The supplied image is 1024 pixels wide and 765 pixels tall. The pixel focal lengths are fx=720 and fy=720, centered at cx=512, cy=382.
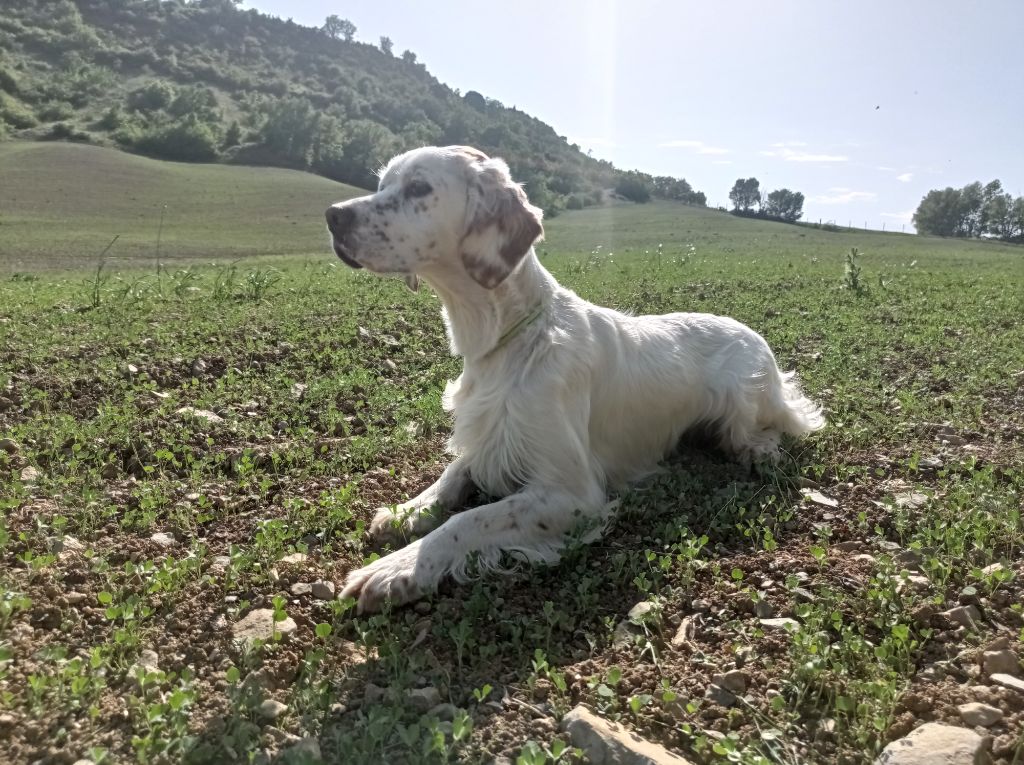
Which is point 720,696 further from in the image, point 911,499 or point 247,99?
point 247,99

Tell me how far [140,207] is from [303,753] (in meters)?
38.4

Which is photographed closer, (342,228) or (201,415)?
(342,228)

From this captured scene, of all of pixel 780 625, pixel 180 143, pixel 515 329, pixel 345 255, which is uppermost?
pixel 180 143

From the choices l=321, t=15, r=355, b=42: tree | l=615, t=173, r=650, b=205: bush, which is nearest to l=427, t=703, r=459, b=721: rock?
l=615, t=173, r=650, b=205: bush

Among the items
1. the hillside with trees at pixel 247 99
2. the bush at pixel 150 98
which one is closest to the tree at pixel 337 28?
the hillside with trees at pixel 247 99

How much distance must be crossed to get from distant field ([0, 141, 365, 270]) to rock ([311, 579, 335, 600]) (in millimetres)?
13920

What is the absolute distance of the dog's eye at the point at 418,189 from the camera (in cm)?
361

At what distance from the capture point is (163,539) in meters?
3.06

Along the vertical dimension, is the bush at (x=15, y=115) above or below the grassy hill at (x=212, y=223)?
above

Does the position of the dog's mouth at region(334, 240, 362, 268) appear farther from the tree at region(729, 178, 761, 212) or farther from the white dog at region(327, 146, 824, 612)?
the tree at region(729, 178, 761, 212)

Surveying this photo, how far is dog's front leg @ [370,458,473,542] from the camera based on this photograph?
10.8ft

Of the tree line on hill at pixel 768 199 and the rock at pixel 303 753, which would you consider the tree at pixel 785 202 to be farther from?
the rock at pixel 303 753

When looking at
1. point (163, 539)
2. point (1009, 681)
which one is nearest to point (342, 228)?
point (163, 539)

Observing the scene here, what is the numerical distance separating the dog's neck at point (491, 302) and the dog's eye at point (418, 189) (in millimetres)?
386
